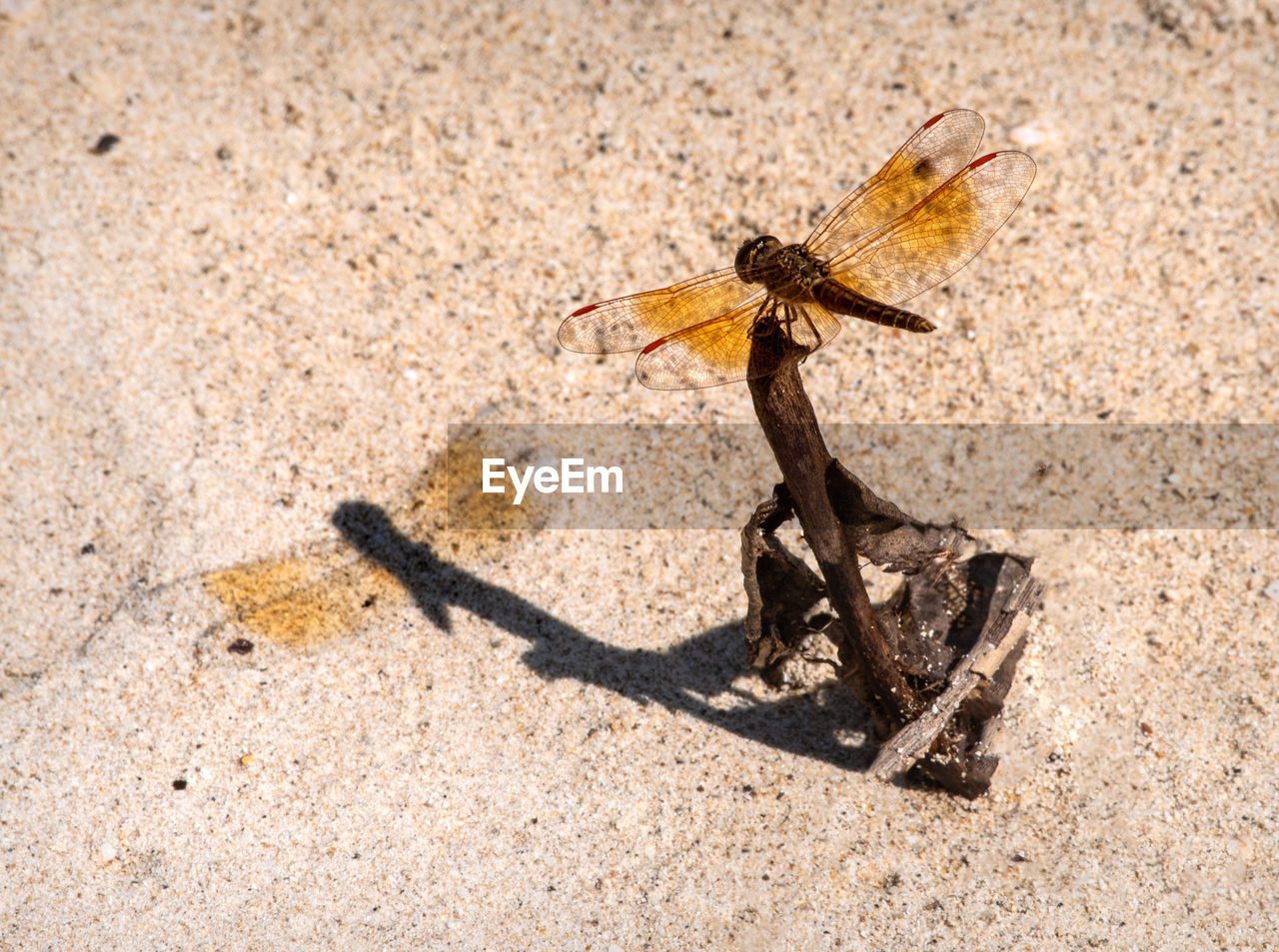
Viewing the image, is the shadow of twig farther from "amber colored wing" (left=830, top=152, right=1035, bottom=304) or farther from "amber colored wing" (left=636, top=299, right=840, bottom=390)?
"amber colored wing" (left=830, top=152, right=1035, bottom=304)

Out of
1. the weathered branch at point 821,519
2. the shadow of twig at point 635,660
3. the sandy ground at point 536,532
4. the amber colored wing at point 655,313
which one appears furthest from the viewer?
the shadow of twig at point 635,660

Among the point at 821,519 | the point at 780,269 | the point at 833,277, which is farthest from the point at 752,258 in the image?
the point at 821,519

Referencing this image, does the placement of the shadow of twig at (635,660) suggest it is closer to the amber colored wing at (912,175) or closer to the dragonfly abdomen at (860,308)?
the dragonfly abdomen at (860,308)

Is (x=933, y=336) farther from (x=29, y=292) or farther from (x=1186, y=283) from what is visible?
(x=29, y=292)

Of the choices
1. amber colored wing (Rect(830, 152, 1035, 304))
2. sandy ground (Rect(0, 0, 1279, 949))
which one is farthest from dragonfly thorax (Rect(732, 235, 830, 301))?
sandy ground (Rect(0, 0, 1279, 949))

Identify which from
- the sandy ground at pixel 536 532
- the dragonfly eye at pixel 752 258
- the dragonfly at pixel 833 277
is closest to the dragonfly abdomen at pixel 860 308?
the dragonfly at pixel 833 277

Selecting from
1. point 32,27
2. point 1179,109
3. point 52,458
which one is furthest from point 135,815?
point 1179,109

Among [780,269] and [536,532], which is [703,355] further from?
[536,532]
